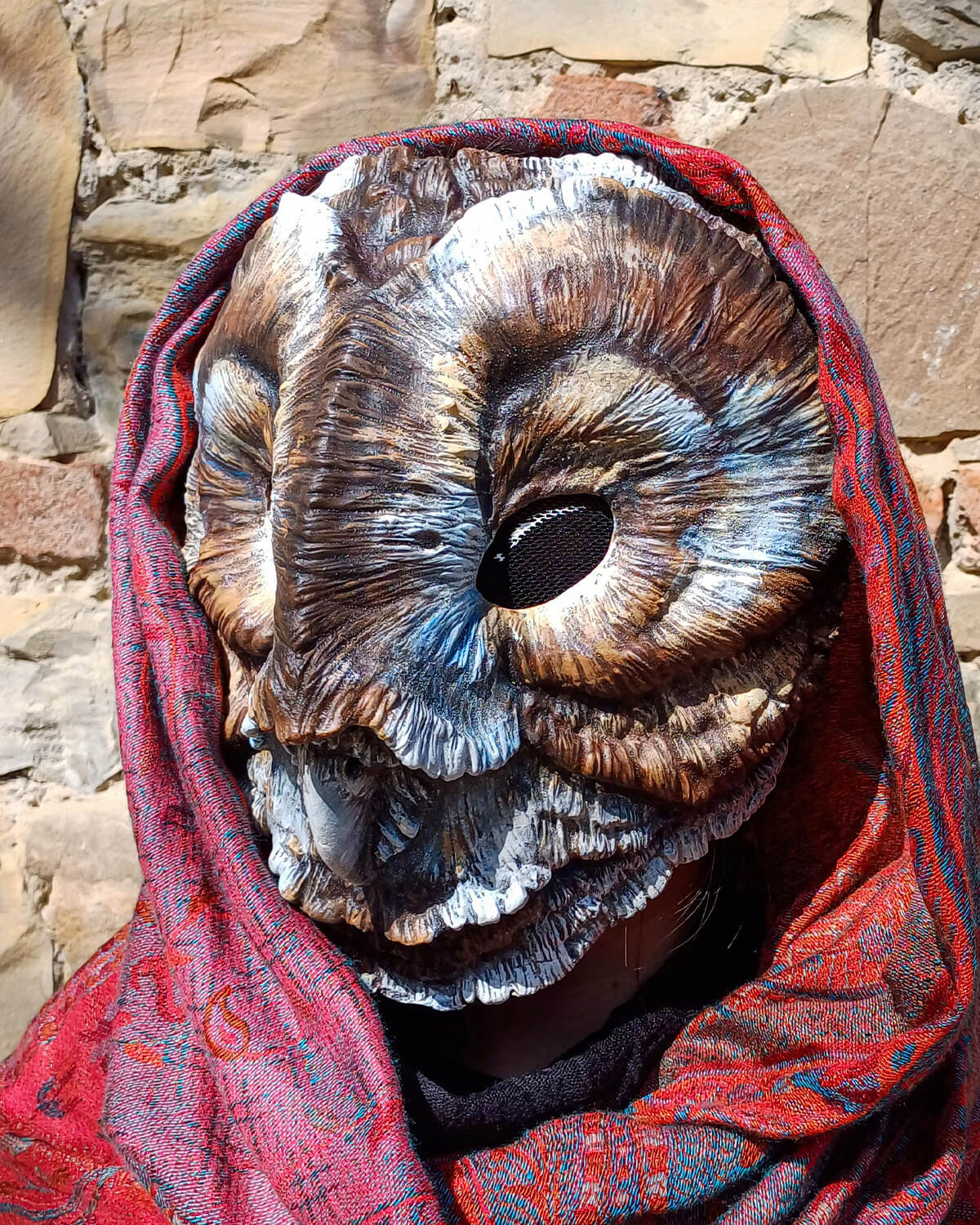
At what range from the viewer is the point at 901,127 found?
1020 mm

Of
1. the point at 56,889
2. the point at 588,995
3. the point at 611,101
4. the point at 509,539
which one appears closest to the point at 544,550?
the point at 509,539

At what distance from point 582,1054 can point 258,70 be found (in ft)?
3.33

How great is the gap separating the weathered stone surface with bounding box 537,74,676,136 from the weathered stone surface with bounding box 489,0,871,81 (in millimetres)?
24

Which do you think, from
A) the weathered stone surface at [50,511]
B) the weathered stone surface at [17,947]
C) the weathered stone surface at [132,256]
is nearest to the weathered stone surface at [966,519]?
the weathered stone surface at [132,256]

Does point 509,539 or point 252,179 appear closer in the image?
point 509,539

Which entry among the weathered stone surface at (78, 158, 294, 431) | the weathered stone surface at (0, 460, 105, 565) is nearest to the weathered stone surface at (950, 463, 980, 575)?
the weathered stone surface at (78, 158, 294, 431)

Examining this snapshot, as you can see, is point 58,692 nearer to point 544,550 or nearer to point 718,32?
point 544,550

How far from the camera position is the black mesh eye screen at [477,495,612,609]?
0.65 meters

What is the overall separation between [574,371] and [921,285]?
1.99 feet

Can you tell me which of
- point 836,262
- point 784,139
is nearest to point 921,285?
point 836,262

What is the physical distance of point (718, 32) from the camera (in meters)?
1.03

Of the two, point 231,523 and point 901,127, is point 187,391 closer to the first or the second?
point 231,523

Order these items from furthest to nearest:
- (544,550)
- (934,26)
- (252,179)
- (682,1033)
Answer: (252,179) → (934,26) → (682,1033) → (544,550)

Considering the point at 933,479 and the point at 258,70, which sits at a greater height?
the point at 258,70
